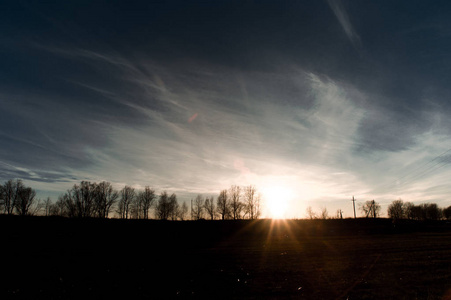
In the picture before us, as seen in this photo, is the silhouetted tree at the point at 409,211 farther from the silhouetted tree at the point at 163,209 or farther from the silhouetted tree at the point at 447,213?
the silhouetted tree at the point at 163,209

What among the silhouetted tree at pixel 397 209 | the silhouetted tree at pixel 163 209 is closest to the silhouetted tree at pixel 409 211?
the silhouetted tree at pixel 397 209

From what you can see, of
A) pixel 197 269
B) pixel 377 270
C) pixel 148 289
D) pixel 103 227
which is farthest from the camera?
pixel 103 227

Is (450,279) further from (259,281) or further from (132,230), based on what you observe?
(132,230)

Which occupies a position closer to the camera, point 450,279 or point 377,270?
point 450,279

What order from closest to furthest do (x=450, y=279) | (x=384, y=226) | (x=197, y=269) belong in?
1. (x=450, y=279)
2. (x=197, y=269)
3. (x=384, y=226)

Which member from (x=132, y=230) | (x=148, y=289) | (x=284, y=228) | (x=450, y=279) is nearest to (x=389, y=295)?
(x=450, y=279)

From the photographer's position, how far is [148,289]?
10.2 m

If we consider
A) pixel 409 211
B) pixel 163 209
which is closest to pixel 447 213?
pixel 409 211

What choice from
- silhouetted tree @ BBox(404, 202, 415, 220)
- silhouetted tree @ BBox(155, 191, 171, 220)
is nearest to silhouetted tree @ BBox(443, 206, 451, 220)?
silhouetted tree @ BBox(404, 202, 415, 220)

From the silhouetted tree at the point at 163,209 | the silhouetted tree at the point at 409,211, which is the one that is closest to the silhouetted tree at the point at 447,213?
the silhouetted tree at the point at 409,211

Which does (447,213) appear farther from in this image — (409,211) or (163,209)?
(163,209)

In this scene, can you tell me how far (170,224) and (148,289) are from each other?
1927 inches

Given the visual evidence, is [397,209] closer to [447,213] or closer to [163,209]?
[447,213]

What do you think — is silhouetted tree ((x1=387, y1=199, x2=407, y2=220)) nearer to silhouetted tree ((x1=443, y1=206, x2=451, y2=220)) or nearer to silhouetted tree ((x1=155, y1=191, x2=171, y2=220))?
silhouetted tree ((x1=443, y1=206, x2=451, y2=220))
